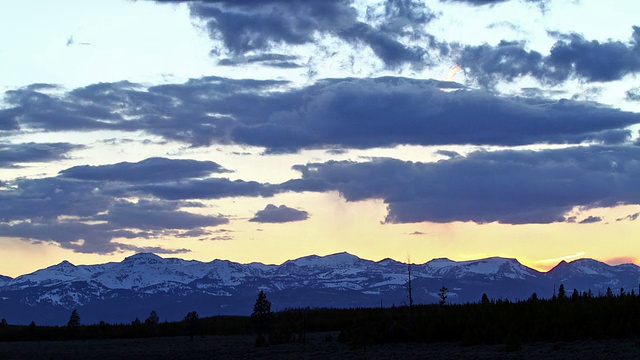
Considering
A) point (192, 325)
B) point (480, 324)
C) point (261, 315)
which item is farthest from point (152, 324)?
point (480, 324)

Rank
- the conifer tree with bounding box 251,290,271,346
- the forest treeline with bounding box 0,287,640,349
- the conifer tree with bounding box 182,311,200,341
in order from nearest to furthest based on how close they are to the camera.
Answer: the forest treeline with bounding box 0,287,640,349, the conifer tree with bounding box 251,290,271,346, the conifer tree with bounding box 182,311,200,341

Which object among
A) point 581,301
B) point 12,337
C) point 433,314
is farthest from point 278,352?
point 12,337

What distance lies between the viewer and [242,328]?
73.8 m

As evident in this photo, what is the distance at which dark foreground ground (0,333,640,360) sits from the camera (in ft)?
144

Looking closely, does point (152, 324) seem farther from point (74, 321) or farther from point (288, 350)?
point (288, 350)

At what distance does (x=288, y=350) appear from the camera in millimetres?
56156

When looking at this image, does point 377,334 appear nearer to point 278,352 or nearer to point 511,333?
point 278,352

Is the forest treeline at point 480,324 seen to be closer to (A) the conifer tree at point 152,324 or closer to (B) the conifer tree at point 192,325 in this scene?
(B) the conifer tree at point 192,325

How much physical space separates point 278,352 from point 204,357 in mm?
4520

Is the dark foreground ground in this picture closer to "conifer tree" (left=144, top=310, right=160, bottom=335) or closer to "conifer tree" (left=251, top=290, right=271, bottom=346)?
"conifer tree" (left=251, top=290, right=271, bottom=346)

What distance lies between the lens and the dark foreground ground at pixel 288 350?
144ft

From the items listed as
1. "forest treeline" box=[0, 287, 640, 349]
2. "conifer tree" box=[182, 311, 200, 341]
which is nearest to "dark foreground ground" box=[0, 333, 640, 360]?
"conifer tree" box=[182, 311, 200, 341]

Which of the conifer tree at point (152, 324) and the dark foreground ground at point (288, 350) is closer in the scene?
the dark foreground ground at point (288, 350)

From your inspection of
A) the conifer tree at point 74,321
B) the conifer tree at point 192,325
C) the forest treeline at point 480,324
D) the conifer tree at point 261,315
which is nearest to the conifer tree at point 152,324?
the forest treeline at point 480,324
